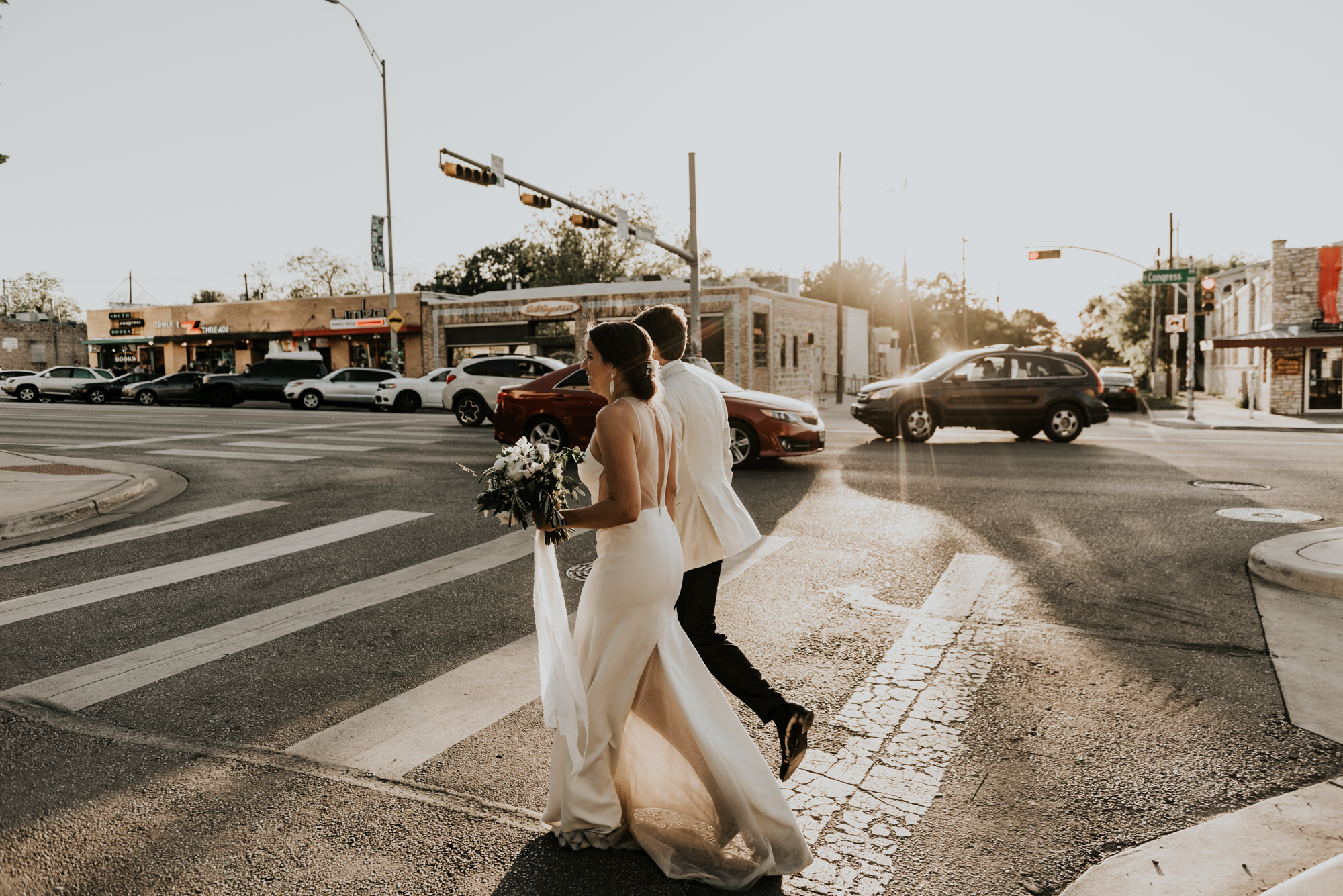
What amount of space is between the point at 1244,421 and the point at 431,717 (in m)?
25.4

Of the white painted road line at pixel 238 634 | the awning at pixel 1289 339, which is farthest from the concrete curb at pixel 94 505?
the awning at pixel 1289 339

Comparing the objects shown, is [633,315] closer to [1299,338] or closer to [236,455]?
[1299,338]

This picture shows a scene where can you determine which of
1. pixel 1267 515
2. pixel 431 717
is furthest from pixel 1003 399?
pixel 431 717

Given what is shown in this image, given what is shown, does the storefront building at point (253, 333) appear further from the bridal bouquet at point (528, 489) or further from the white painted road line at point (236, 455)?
the bridal bouquet at point (528, 489)

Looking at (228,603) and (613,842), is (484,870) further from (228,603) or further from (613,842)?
(228,603)

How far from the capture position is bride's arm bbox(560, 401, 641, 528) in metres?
2.88

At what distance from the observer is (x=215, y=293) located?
331ft

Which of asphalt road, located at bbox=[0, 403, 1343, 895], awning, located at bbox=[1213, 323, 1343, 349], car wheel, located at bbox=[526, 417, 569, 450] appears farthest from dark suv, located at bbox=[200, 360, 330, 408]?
awning, located at bbox=[1213, 323, 1343, 349]

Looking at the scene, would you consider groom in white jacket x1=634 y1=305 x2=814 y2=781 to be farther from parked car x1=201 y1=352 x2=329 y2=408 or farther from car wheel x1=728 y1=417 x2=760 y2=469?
parked car x1=201 y1=352 x2=329 y2=408

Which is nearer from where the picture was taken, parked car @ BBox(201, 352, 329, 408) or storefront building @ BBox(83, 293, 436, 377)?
parked car @ BBox(201, 352, 329, 408)

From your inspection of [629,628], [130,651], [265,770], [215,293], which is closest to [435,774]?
[265,770]

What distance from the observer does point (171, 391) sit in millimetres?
34031

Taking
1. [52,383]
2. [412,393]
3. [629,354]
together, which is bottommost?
[412,393]

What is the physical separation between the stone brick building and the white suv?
47144 millimetres
